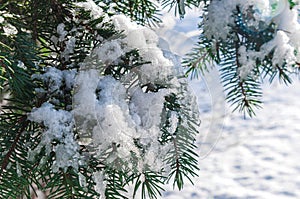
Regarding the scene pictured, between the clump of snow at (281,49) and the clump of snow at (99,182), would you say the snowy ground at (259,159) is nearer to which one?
the clump of snow at (281,49)

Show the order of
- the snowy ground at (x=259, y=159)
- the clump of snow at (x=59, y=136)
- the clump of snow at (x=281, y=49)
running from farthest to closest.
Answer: the snowy ground at (x=259, y=159) → the clump of snow at (x=281, y=49) → the clump of snow at (x=59, y=136)

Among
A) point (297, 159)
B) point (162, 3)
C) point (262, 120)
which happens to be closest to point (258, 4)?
point (162, 3)

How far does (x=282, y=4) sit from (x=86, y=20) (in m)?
0.27

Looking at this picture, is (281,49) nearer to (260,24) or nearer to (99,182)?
(260,24)

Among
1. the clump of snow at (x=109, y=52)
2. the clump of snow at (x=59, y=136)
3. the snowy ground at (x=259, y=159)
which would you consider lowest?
the clump of snow at (x=59, y=136)

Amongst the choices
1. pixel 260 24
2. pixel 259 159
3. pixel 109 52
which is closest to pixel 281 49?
pixel 260 24

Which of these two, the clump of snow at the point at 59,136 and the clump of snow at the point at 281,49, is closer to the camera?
the clump of snow at the point at 59,136

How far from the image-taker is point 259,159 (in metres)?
2.65

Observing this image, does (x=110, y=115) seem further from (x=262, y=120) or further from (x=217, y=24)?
(x=262, y=120)

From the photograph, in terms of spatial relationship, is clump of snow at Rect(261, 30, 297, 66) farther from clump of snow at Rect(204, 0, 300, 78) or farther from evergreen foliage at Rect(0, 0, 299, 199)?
evergreen foliage at Rect(0, 0, 299, 199)

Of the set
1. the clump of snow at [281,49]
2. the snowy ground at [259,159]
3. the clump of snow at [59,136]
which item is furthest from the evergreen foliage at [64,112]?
the snowy ground at [259,159]

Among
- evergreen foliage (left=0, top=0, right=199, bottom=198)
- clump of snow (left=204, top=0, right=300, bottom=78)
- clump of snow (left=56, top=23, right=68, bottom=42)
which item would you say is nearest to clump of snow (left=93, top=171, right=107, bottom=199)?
evergreen foliage (left=0, top=0, right=199, bottom=198)

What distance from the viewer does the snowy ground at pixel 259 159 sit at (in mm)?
2393

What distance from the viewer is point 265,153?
265 centimetres
